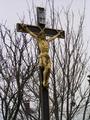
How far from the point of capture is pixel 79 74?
48.0ft

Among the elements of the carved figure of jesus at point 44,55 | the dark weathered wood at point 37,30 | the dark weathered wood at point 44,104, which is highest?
the dark weathered wood at point 37,30

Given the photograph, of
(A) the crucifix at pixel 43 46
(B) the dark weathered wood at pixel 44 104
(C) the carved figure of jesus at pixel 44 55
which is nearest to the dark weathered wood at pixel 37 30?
(A) the crucifix at pixel 43 46

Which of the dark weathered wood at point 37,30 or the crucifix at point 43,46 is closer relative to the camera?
the crucifix at point 43,46

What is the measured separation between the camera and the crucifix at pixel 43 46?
31.2ft

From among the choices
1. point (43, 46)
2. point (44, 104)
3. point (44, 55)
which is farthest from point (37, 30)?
point (44, 104)

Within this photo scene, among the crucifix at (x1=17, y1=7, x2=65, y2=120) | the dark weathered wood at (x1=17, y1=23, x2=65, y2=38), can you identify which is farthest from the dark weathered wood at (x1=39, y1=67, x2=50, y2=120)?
the dark weathered wood at (x1=17, y1=23, x2=65, y2=38)

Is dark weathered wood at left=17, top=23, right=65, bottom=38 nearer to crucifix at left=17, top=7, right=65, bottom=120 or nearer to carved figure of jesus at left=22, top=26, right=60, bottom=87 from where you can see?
crucifix at left=17, top=7, right=65, bottom=120

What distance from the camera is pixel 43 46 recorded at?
990cm

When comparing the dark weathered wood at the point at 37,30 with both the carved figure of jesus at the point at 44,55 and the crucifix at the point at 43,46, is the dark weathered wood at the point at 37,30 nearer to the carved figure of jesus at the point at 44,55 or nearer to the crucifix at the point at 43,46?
the crucifix at the point at 43,46

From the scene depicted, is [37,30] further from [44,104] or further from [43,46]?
[44,104]

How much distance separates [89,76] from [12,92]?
9.85 ft

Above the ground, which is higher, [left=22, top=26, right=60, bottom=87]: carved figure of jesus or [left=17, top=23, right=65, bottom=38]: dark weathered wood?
[left=17, top=23, right=65, bottom=38]: dark weathered wood

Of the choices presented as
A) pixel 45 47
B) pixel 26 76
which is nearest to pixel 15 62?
pixel 26 76

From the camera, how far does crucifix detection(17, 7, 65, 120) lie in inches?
375
